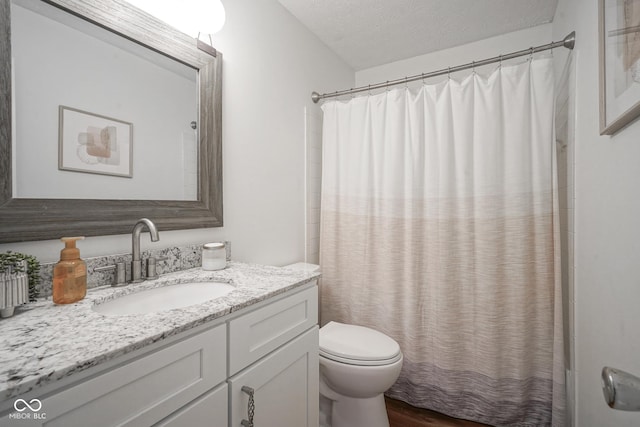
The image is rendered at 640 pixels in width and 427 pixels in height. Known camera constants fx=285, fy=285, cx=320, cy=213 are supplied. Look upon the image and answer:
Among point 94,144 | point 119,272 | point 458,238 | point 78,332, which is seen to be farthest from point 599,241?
point 94,144

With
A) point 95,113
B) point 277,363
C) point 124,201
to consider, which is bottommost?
point 277,363

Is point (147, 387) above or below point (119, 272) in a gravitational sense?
below

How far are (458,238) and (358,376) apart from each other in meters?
0.93

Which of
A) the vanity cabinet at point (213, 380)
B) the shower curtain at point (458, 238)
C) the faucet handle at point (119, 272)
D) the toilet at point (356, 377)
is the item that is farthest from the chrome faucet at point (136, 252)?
the shower curtain at point (458, 238)

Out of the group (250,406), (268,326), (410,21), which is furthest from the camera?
(410,21)

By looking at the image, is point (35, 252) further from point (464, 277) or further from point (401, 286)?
point (464, 277)

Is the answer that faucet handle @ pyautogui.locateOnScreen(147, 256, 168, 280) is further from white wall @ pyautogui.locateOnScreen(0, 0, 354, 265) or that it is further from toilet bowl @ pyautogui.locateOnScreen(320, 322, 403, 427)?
toilet bowl @ pyautogui.locateOnScreen(320, 322, 403, 427)

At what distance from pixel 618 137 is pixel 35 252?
1706mm

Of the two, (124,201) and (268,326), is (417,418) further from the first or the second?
(124,201)

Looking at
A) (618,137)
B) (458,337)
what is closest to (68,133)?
(618,137)

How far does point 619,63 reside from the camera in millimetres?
717

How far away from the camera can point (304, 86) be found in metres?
1.99

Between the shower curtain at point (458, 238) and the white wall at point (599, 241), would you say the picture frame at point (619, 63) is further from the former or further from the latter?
the shower curtain at point (458, 238)

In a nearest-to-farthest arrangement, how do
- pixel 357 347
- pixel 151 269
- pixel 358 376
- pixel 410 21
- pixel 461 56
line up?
pixel 151 269 < pixel 358 376 < pixel 357 347 < pixel 410 21 < pixel 461 56
